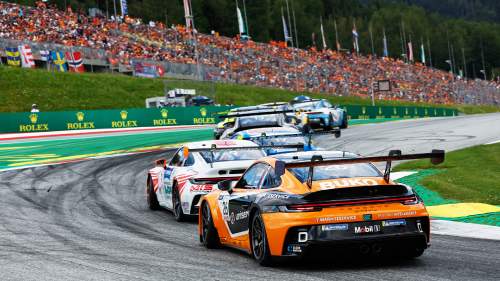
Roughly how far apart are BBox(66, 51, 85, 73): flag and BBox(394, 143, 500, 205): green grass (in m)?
32.5

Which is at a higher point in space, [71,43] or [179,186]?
[71,43]

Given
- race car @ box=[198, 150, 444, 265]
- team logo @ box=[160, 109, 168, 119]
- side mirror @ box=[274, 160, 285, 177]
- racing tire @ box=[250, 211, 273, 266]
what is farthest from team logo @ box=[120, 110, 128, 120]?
side mirror @ box=[274, 160, 285, 177]

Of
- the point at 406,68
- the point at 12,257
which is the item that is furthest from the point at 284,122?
the point at 406,68

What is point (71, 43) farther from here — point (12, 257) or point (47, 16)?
point (12, 257)

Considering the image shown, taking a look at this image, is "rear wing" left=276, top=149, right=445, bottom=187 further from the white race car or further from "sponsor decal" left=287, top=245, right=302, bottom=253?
the white race car

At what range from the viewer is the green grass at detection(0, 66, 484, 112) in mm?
47406

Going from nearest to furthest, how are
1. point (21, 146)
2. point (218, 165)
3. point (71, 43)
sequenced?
1. point (218, 165)
2. point (21, 146)
3. point (71, 43)

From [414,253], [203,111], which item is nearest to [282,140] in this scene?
[414,253]

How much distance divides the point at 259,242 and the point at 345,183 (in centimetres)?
120

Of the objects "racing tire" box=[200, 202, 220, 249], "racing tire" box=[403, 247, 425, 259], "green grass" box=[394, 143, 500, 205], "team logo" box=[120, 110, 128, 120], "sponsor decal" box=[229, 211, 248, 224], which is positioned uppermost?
"team logo" box=[120, 110, 128, 120]

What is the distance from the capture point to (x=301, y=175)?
8305mm

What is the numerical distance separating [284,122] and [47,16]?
1244 inches

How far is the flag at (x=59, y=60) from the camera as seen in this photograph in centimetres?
4822

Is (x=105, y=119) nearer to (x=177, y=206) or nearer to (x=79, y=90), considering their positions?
(x=79, y=90)
